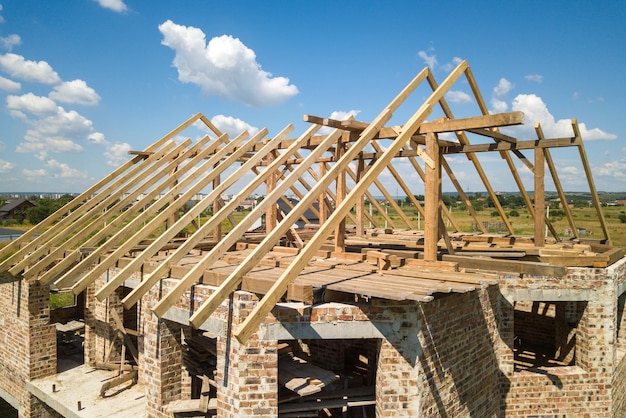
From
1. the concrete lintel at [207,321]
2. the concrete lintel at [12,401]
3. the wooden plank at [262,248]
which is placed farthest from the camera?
the concrete lintel at [12,401]

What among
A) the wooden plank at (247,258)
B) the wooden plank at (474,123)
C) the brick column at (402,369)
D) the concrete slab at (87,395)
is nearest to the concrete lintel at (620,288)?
the wooden plank at (474,123)

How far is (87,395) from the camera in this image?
891 cm

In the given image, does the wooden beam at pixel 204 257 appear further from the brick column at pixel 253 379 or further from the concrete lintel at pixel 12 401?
the concrete lintel at pixel 12 401

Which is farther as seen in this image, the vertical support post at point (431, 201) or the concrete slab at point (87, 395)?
the concrete slab at point (87, 395)

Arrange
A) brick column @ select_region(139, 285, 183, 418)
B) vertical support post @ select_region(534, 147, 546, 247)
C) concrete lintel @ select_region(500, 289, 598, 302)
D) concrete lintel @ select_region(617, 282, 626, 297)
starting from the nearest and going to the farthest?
brick column @ select_region(139, 285, 183, 418) → concrete lintel @ select_region(500, 289, 598, 302) → concrete lintel @ select_region(617, 282, 626, 297) → vertical support post @ select_region(534, 147, 546, 247)

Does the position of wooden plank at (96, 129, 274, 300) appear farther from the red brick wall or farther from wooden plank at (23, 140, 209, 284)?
the red brick wall

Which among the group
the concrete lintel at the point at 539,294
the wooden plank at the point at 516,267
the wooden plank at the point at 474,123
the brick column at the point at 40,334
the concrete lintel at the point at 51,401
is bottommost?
the concrete lintel at the point at 51,401

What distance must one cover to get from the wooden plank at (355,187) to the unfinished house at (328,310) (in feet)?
0.07

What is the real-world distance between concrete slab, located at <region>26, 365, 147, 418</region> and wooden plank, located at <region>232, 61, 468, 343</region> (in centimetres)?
492

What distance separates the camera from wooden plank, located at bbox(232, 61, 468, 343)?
4727 mm

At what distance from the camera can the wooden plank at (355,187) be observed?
4727 millimetres

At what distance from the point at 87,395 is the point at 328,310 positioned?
6318mm

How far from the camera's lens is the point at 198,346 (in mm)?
8125

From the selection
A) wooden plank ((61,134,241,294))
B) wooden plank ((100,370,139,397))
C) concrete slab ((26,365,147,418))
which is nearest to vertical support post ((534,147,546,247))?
wooden plank ((61,134,241,294))
